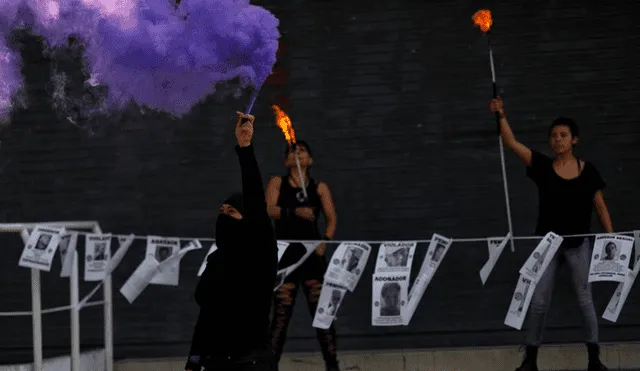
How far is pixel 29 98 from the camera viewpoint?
11.6 meters

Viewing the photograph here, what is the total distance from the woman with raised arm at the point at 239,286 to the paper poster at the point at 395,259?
9.01 ft

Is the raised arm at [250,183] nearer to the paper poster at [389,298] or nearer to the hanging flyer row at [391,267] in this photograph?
the hanging flyer row at [391,267]

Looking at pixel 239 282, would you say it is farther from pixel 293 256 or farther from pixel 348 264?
pixel 293 256

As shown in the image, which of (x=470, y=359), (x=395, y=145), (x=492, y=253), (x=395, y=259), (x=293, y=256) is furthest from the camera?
(x=395, y=145)

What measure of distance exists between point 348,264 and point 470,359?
72.0 inches

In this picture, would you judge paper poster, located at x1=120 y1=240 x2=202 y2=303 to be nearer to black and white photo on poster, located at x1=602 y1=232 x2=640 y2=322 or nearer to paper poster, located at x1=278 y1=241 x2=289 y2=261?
paper poster, located at x1=278 y1=241 x2=289 y2=261

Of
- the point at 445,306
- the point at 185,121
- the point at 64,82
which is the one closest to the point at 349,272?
the point at 445,306

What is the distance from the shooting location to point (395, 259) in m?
9.46

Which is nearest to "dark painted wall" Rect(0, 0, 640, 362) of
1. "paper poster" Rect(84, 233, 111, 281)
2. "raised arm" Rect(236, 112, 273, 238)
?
"paper poster" Rect(84, 233, 111, 281)

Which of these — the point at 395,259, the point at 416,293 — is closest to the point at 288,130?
the point at 395,259

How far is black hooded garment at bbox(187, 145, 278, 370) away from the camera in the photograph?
6691mm

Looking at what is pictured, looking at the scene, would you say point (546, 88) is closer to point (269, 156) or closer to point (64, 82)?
point (269, 156)

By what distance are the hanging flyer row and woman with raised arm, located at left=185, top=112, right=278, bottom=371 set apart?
244 cm

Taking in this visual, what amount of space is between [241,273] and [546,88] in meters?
5.11
